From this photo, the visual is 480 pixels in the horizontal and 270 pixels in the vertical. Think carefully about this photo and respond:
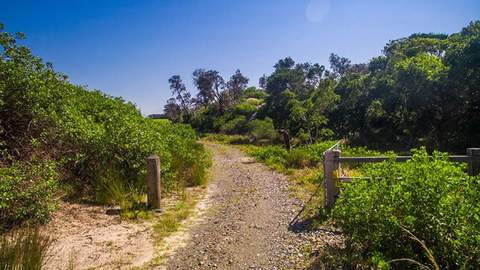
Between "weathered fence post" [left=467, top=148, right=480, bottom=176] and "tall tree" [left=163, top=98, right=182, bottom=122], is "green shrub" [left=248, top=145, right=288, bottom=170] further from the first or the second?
"tall tree" [left=163, top=98, right=182, bottom=122]

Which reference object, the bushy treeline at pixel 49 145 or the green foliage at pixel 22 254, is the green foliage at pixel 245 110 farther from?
the green foliage at pixel 22 254

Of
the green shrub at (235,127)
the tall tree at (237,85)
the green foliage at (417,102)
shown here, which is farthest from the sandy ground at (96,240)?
the tall tree at (237,85)

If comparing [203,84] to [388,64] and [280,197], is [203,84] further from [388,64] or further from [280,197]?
[280,197]

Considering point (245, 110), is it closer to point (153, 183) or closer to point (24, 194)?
point (153, 183)

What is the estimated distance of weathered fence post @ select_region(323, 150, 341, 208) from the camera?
588 cm

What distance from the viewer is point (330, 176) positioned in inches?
232

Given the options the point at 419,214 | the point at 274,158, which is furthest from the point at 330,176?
the point at 274,158

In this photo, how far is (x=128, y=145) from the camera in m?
7.48

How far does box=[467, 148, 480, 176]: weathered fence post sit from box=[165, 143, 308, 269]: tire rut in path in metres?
3.25

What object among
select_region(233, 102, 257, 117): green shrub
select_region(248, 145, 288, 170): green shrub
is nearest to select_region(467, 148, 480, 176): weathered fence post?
select_region(248, 145, 288, 170): green shrub

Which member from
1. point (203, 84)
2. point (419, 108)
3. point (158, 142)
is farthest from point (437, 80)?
point (203, 84)

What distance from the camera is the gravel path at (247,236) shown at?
444 centimetres

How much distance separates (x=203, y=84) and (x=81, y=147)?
55045 mm

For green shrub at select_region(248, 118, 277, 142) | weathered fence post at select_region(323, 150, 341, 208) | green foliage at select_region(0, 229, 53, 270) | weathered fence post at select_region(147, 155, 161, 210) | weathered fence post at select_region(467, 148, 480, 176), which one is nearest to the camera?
green foliage at select_region(0, 229, 53, 270)
